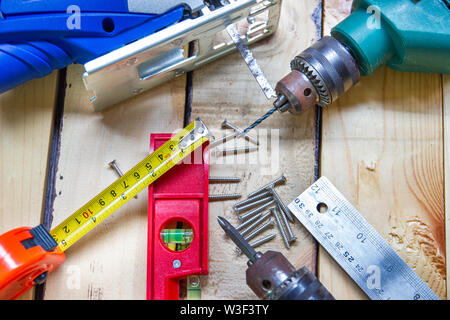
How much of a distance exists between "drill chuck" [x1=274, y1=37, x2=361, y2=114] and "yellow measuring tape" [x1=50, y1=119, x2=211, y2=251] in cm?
21

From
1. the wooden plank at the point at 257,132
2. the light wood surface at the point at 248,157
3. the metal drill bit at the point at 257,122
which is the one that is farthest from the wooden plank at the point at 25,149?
the metal drill bit at the point at 257,122

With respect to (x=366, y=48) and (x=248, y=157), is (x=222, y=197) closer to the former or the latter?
(x=248, y=157)

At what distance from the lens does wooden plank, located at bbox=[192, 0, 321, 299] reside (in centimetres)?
110

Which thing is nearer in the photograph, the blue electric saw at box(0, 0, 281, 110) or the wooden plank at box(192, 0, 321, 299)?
the blue electric saw at box(0, 0, 281, 110)

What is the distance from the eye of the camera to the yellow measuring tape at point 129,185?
105cm

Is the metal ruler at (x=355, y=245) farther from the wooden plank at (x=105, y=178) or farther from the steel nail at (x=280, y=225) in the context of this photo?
the wooden plank at (x=105, y=178)

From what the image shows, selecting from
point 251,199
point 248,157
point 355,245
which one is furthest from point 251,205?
point 355,245

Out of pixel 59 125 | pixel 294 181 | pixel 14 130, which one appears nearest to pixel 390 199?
pixel 294 181

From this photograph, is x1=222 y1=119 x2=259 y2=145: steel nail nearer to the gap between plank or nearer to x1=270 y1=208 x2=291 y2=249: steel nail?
x1=270 y1=208 x2=291 y2=249: steel nail

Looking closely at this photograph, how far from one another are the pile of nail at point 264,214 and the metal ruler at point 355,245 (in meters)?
0.03

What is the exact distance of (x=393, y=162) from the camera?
114cm

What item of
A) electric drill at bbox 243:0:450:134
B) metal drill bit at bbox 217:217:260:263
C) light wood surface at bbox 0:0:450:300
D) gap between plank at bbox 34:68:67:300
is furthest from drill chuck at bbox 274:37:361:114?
gap between plank at bbox 34:68:67:300

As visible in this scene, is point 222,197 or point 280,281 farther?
point 222,197

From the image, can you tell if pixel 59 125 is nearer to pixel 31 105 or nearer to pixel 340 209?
pixel 31 105
